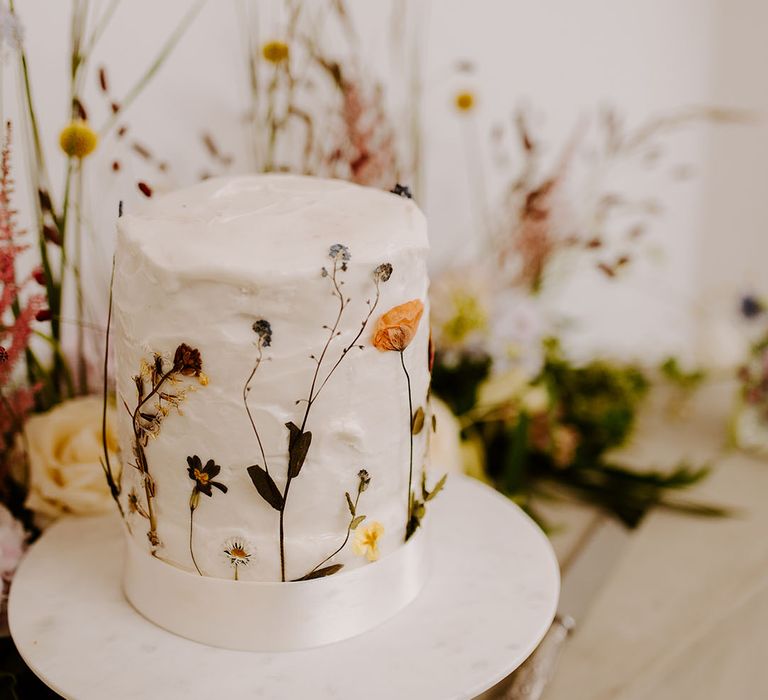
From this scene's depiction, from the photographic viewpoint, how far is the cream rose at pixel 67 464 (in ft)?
2.27

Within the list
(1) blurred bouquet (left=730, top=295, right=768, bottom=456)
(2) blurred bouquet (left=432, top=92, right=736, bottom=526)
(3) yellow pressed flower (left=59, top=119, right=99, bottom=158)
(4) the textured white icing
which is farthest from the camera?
(1) blurred bouquet (left=730, top=295, right=768, bottom=456)

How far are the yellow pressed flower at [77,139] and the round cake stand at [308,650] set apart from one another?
1.07 ft

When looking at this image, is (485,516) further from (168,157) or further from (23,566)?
(168,157)

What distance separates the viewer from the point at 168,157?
891 millimetres

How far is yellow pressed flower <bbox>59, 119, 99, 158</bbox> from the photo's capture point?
0.61 m

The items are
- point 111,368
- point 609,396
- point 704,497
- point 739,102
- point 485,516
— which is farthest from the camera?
point 739,102

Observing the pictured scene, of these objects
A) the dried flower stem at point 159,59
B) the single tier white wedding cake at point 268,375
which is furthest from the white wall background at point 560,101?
the single tier white wedding cake at point 268,375

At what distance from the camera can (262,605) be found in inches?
21.0

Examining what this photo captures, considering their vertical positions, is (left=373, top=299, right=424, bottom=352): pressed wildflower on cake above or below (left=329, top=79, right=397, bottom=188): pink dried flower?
below

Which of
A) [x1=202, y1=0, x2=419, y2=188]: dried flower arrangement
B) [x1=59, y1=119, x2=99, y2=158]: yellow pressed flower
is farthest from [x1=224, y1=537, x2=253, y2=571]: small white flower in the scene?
[x1=202, y1=0, x2=419, y2=188]: dried flower arrangement

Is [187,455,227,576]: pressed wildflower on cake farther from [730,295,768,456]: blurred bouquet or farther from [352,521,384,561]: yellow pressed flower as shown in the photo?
[730,295,768,456]: blurred bouquet

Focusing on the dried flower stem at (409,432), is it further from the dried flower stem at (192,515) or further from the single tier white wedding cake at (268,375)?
the dried flower stem at (192,515)

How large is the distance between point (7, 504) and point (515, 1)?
1068mm

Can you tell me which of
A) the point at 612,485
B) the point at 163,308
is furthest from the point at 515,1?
the point at 163,308
